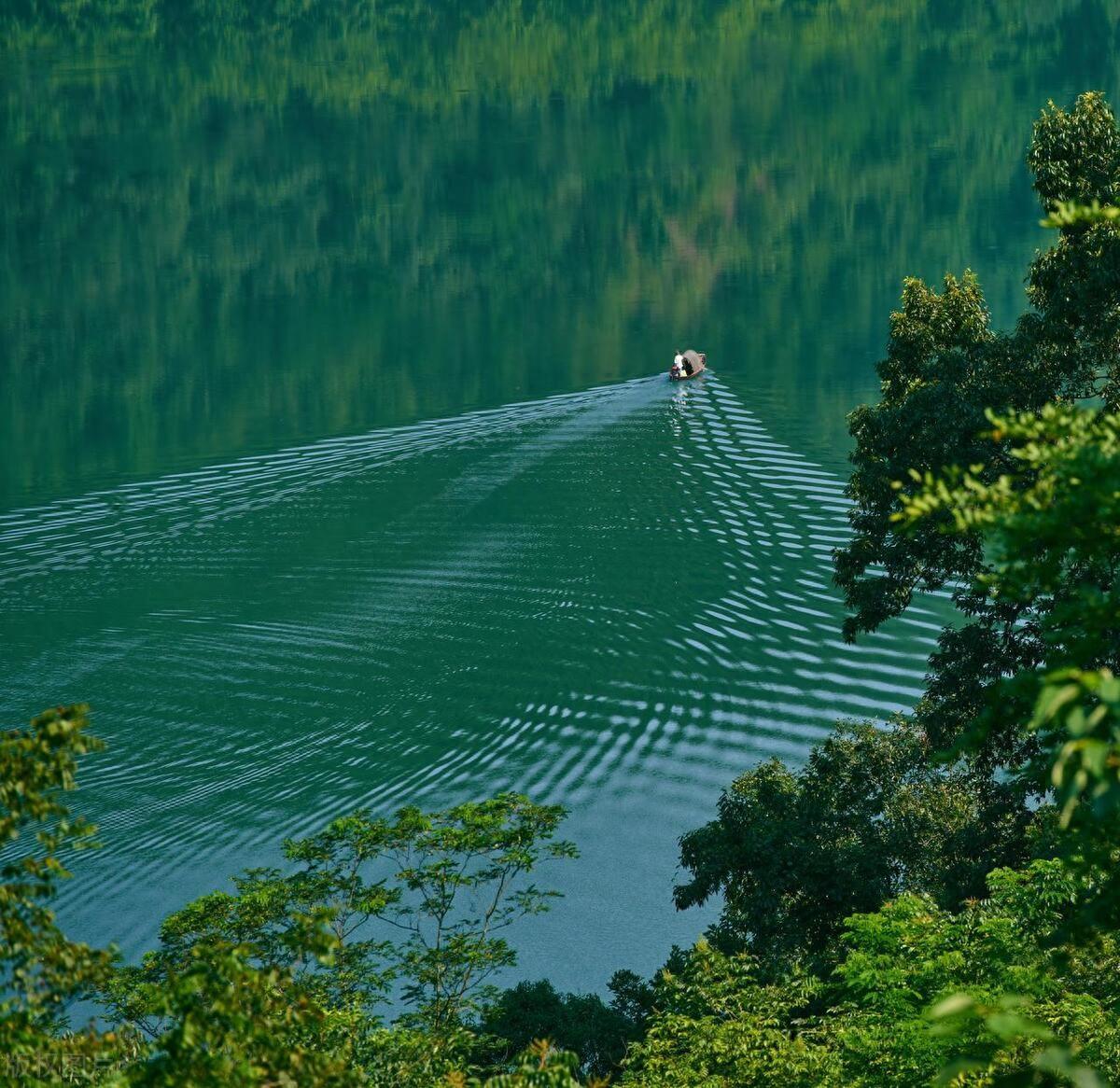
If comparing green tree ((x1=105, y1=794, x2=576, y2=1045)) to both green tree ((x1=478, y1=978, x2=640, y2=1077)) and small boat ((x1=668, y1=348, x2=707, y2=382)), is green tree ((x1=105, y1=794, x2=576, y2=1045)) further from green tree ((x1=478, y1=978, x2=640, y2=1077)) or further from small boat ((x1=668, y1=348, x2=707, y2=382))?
small boat ((x1=668, y1=348, x2=707, y2=382))

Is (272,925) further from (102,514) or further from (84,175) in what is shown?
(84,175)

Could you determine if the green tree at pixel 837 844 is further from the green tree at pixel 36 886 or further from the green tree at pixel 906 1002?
the green tree at pixel 36 886

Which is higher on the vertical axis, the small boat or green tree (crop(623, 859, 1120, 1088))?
green tree (crop(623, 859, 1120, 1088))

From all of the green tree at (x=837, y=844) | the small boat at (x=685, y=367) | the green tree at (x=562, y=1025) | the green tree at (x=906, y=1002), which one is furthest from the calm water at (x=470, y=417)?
the green tree at (x=906, y=1002)

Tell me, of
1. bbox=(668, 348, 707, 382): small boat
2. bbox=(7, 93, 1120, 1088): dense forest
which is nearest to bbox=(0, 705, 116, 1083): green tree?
bbox=(7, 93, 1120, 1088): dense forest

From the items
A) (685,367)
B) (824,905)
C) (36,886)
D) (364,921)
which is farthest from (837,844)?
(685,367)
